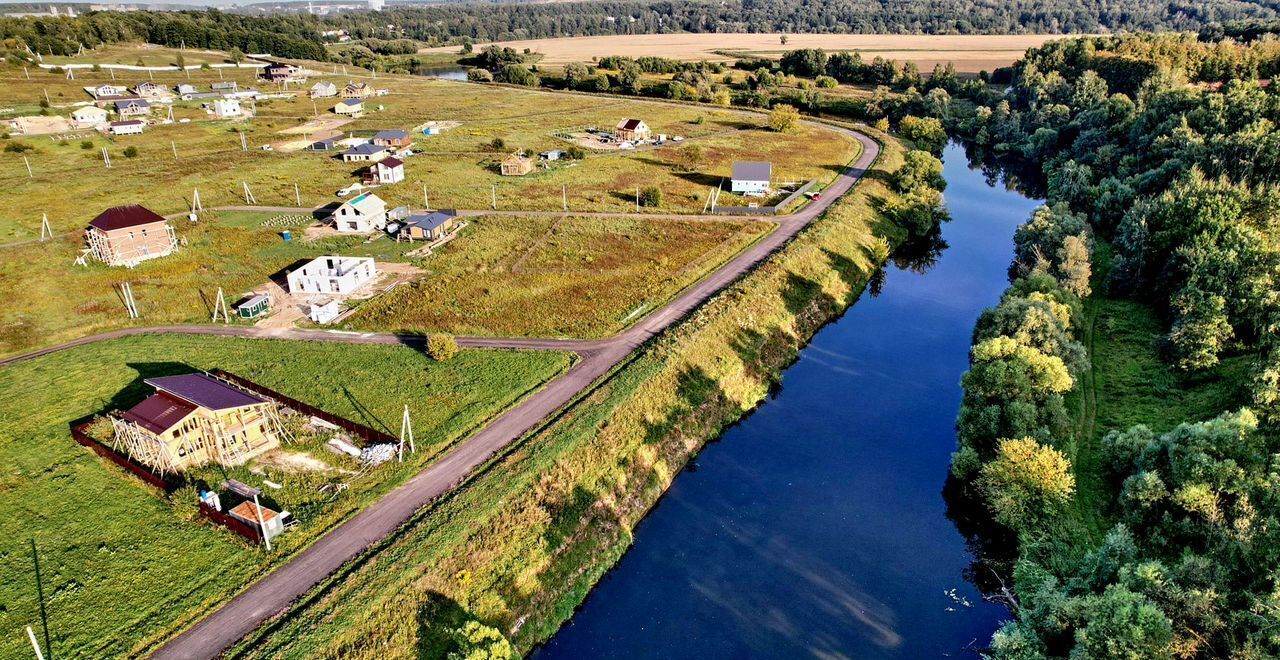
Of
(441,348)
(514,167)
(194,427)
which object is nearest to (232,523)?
(194,427)

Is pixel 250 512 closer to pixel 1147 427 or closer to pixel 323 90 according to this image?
pixel 1147 427

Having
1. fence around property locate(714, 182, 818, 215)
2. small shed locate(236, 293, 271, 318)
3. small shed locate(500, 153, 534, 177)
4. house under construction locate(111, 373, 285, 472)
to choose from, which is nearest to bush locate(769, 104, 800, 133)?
fence around property locate(714, 182, 818, 215)

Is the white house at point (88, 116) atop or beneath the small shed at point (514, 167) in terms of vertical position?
atop

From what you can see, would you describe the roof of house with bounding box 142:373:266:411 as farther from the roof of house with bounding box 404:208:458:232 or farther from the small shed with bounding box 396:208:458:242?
the roof of house with bounding box 404:208:458:232

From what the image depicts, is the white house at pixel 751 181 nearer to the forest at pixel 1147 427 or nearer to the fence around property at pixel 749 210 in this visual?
the fence around property at pixel 749 210

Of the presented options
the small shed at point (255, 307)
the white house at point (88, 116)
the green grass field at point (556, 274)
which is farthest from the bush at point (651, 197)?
the white house at point (88, 116)

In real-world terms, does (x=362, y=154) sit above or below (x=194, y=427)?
above
